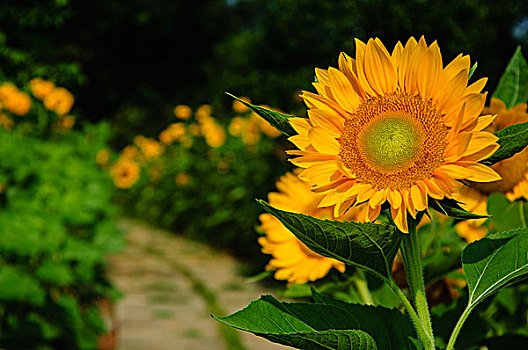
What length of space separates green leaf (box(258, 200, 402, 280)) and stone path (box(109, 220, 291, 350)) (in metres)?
2.91

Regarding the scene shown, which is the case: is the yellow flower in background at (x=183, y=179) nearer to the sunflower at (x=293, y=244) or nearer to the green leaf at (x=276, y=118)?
the sunflower at (x=293, y=244)

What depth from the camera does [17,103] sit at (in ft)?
10.6

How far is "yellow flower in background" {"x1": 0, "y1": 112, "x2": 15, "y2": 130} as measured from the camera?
3428mm

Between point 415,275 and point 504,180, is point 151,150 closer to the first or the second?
point 504,180

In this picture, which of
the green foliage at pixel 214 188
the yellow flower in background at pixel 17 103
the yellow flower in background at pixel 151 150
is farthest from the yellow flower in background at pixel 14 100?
the yellow flower in background at pixel 151 150

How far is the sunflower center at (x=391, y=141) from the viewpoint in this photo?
63 cm

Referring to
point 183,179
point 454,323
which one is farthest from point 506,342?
point 183,179

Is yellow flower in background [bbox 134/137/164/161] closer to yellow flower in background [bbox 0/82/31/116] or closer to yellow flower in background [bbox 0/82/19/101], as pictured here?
yellow flower in background [bbox 0/82/31/116]

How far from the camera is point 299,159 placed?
65 centimetres

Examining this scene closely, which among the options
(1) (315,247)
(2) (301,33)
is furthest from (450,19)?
(1) (315,247)

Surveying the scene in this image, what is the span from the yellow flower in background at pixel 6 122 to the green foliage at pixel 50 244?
7cm

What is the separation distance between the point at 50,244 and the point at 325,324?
2.33 metres

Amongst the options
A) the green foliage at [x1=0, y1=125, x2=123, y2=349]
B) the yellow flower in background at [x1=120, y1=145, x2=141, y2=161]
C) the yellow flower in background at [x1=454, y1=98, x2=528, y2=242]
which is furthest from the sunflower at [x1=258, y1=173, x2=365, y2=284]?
the yellow flower in background at [x1=120, y1=145, x2=141, y2=161]

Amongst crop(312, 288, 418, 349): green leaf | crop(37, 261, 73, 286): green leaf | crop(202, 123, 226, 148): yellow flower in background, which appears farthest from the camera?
crop(202, 123, 226, 148): yellow flower in background
